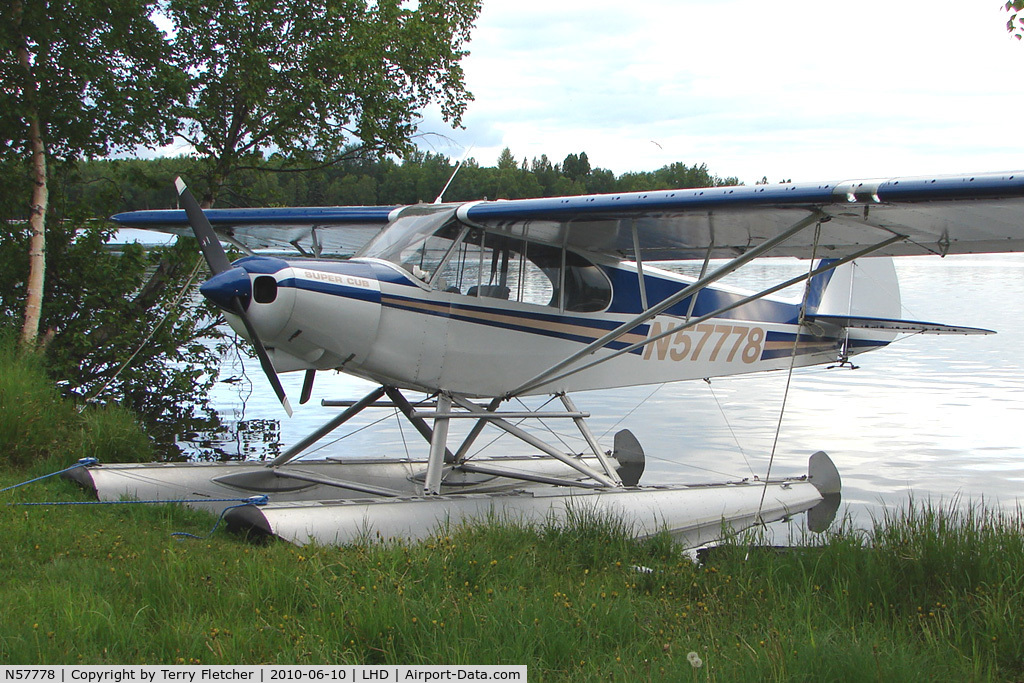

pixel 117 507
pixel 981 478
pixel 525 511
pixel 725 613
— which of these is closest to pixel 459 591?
pixel 725 613

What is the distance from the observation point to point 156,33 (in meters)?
10.5

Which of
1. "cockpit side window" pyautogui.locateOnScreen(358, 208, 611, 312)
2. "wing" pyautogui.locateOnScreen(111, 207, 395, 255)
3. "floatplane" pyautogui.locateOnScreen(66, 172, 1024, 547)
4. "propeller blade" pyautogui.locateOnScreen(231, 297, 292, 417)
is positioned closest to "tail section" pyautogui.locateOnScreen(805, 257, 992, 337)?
"floatplane" pyautogui.locateOnScreen(66, 172, 1024, 547)

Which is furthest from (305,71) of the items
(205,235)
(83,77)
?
(205,235)

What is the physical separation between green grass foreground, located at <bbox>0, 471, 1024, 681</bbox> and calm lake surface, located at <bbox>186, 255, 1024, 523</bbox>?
109 inches

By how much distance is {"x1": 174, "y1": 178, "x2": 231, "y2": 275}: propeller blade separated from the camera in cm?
627

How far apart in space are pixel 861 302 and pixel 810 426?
3359mm

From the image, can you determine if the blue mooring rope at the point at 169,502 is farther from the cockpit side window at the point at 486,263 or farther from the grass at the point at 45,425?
the cockpit side window at the point at 486,263

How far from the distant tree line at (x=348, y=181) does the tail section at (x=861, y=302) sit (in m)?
3.30

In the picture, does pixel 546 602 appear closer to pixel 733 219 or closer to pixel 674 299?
pixel 674 299

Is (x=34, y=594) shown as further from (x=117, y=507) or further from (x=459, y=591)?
(x=117, y=507)

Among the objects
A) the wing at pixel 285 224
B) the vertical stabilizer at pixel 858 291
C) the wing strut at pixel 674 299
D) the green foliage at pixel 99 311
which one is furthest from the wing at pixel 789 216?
the green foliage at pixel 99 311

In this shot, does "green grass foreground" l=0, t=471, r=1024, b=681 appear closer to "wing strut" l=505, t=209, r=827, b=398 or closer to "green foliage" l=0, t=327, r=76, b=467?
"wing strut" l=505, t=209, r=827, b=398

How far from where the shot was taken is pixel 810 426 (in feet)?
41.4

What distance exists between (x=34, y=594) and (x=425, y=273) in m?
3.55
